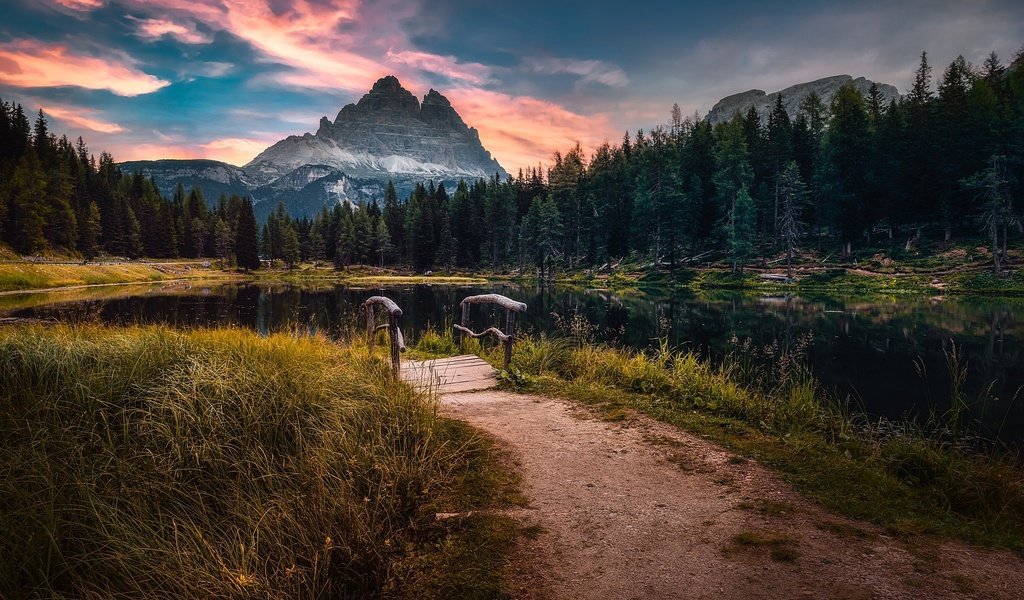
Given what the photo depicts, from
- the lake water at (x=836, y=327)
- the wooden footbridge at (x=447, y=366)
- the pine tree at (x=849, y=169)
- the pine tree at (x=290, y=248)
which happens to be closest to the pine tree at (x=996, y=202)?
the lake water at (x=836, y=327)

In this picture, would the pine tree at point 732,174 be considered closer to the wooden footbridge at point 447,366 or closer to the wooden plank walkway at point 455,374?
the wooden footbridge at point 447,366

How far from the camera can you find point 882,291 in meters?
42.9

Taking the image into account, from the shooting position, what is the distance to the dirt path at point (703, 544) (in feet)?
10.6

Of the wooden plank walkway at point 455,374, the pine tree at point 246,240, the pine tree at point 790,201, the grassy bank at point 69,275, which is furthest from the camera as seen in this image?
the pine tree at point 246,240

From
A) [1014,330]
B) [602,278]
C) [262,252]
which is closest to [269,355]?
[1014,330]

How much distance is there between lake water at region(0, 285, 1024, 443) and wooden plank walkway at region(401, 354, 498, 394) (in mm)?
3946

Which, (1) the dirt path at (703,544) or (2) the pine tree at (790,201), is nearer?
(1) the dirt path at (703,544)

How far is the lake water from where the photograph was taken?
1182cm

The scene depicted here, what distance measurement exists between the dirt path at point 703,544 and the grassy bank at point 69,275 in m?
55.0

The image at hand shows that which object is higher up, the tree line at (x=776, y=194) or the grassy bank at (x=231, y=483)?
the tree line at (x=776, y=194)

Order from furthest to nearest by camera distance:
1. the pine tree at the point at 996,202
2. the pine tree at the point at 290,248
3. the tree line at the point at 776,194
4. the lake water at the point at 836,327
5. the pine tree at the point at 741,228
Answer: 1. the pine tree at the point at 290,248
2. the pine tree at the point at 741,228
3. the tree line at the point at 776,194
4. the pine tree at the point at 996,202
5. the lake water at the point at 836,327

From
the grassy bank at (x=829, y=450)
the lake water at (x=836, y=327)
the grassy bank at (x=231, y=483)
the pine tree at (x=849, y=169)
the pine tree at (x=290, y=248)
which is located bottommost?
the lake water at (x=836, y=327)

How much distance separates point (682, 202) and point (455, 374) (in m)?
60.5

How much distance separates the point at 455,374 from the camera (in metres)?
9.89
